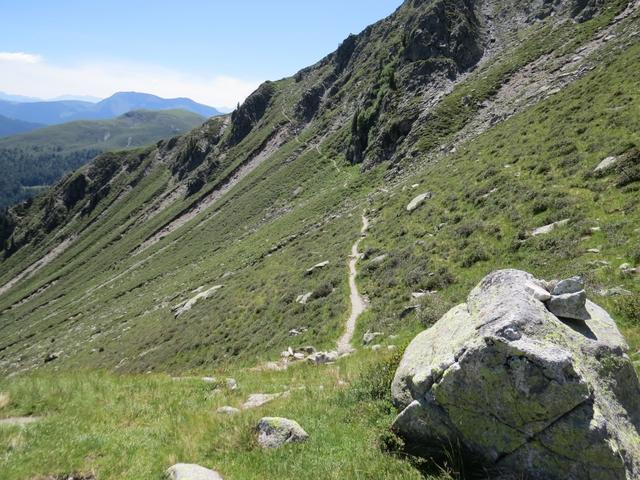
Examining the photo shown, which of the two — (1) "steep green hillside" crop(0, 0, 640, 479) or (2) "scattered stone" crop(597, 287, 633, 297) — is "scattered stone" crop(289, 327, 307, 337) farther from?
(2) "scattered stone" crop(597, 287, 633, 297)

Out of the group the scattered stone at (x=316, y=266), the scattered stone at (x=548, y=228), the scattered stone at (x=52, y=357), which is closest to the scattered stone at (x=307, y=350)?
the scattered stone at (x=548, y=228)

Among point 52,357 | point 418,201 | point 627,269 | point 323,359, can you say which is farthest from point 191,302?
point 627,269

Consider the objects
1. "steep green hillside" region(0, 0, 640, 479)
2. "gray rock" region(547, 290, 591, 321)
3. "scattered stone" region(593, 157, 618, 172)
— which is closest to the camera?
"gray rock" region(547, 290, 591, 321)

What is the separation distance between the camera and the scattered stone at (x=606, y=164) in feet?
73.4

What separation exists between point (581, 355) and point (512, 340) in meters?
1.28

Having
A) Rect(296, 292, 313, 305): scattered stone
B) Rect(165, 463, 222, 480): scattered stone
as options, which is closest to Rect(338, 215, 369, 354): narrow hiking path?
Rect(296, 292, 313, 305): scattered stone

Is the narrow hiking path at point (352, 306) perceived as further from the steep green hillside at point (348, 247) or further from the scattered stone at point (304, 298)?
the scattered stone at point (304, 298)

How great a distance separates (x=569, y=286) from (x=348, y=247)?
99.9 feet

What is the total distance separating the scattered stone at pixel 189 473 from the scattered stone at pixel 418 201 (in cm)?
3230

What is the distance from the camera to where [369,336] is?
19906mm

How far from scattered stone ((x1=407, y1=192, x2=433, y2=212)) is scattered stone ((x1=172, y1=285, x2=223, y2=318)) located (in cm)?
2432

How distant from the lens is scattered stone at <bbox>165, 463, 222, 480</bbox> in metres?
6.47

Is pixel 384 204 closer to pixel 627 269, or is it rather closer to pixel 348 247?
pixel 348 247

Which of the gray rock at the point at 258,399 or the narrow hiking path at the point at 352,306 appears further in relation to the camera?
the narrow hiking path at the point at 352,306
